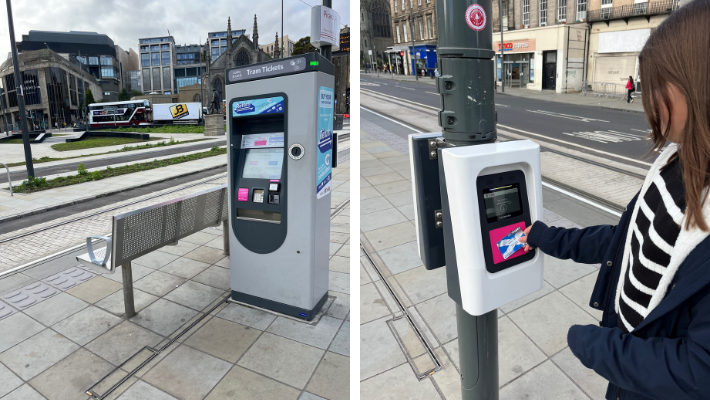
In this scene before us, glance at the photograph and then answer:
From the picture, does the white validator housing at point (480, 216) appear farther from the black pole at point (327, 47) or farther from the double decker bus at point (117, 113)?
the double decker bus at point (117, 113)

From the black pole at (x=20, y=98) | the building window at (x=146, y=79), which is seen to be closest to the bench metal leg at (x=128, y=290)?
the black pole at (x=20, y=98)

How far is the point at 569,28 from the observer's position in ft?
89.7

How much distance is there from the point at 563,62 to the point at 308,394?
2977 centimetres

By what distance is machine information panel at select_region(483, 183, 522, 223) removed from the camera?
1.62 m

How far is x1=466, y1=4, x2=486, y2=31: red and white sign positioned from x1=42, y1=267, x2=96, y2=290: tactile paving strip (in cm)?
489

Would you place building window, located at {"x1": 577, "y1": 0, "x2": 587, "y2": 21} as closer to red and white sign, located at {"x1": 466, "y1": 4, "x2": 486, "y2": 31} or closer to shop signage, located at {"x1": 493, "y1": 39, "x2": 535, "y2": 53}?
shop signage, located at {"x1": 493, "y1": 39, "x2": 535, "y2": 53}

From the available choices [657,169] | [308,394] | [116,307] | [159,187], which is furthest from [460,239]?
[159,187]

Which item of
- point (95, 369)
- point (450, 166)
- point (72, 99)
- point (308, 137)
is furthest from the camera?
point (72, 99)

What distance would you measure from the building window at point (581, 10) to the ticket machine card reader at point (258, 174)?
30.1m

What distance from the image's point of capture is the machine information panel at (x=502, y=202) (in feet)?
5.30

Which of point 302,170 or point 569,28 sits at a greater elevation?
point 569,28

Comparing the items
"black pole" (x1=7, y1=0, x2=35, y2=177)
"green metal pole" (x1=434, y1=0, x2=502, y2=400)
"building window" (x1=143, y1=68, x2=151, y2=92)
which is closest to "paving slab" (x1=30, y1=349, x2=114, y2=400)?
"green metal pole" (x1=434, y1=0, x2=502, y2=400)

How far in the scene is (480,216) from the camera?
1584mm

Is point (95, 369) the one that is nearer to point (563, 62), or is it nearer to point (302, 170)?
point (302, 170)
